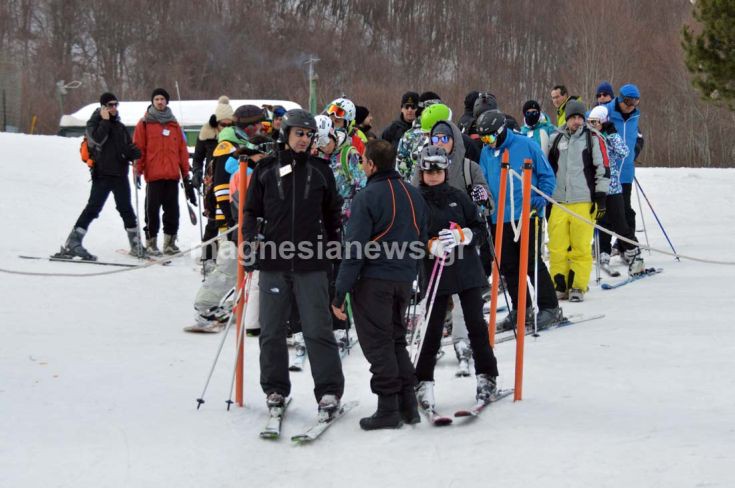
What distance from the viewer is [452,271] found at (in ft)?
19.4

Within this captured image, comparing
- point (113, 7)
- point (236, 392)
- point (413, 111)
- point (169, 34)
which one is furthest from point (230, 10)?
point (236, 392)

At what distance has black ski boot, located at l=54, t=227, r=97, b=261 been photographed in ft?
36.4

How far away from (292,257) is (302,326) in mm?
417

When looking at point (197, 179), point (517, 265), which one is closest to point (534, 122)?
point (517, 265)

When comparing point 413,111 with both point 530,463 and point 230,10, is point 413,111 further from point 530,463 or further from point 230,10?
point 230,10

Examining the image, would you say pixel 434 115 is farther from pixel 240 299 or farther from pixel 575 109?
pixel 240 299

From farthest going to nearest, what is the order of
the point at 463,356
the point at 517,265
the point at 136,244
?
the point at 136,244
the point at 517,265
the point at 463,356

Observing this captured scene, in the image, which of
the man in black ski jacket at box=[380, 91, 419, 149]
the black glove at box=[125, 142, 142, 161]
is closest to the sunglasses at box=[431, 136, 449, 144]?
the man in black ski jacket at box=[380, 91, 419, 149]

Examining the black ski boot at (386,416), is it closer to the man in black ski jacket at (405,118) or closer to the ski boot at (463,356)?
the ski boot at (463,356)

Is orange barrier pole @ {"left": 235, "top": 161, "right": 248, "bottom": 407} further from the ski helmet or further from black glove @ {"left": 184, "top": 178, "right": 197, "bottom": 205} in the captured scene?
black glove @ {"left": 184, "top": 178, "right": 197, "bottom": 205}

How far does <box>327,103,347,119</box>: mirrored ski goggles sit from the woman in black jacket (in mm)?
2067

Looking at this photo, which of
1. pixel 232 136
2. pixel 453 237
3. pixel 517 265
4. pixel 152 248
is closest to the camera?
pixel 453 237

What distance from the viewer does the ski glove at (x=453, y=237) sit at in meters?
5.80

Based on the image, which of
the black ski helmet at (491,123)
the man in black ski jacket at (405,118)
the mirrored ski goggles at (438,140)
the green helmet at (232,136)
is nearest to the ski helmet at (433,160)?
the mirrored ski goggles at (438,140)
